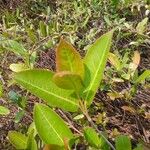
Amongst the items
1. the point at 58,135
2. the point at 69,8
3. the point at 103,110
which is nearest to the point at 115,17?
the point at 69,8

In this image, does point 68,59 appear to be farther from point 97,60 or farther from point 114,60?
point 114,60

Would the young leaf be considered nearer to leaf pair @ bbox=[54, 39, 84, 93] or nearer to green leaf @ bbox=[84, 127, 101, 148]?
green leaf @ bbox=[84, 127, 101, 148]

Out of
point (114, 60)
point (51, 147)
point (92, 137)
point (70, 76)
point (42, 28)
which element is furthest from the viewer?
point (42, 28)

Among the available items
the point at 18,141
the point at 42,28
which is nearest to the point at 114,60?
the point at 42,28

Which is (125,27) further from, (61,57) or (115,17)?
(61,57)

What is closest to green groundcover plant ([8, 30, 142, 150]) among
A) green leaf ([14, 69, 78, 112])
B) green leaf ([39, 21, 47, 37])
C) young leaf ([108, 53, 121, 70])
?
green leaf ([14, 69, 78, 112])

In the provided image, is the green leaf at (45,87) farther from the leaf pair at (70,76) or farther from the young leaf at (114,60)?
the young leaf at (114,60)
